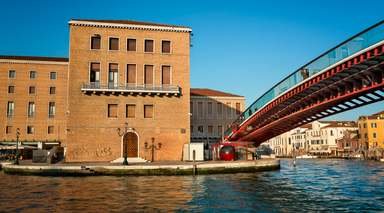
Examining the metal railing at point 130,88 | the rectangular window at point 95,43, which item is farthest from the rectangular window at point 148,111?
the rectangular window at point 95,43

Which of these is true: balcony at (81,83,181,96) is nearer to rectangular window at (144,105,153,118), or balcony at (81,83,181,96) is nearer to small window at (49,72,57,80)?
rectangular window at (144,105,153,118)

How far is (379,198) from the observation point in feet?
47.3

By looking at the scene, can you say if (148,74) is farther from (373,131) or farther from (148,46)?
(373,131)

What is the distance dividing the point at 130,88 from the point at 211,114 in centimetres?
2807

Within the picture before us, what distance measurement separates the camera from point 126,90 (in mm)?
31328

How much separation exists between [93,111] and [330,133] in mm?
69821

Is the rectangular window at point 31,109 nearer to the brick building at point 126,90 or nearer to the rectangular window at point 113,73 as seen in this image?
the brick building at point 126,90

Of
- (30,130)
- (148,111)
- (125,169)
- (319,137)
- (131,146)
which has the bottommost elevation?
(125,169)

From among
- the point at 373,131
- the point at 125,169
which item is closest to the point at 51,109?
the point at 125,169

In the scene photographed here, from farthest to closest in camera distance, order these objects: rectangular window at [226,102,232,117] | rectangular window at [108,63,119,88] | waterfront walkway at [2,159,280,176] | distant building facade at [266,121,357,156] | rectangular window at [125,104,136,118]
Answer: distant building facade at [266,121,357,156] → rectangular window at [226,102,232,117] → rectangular window at [108,63,119,88] → rectangular window at [125,104,136,118] → waterfront walkway at [2,159,280,176]

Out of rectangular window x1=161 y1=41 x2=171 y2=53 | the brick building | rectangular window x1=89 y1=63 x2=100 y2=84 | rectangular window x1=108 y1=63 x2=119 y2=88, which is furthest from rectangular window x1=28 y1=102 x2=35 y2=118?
rectangular window x1=161 y1=41 x2=171 y2=53

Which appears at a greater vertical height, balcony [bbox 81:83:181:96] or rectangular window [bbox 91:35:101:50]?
rectangular window [bbox 91:35:101:50]

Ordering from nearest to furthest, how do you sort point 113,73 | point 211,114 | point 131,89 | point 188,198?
point 188,198 → point 131,89 → point 113,73 → point 211,114

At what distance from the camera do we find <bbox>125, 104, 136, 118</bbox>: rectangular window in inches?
1252
